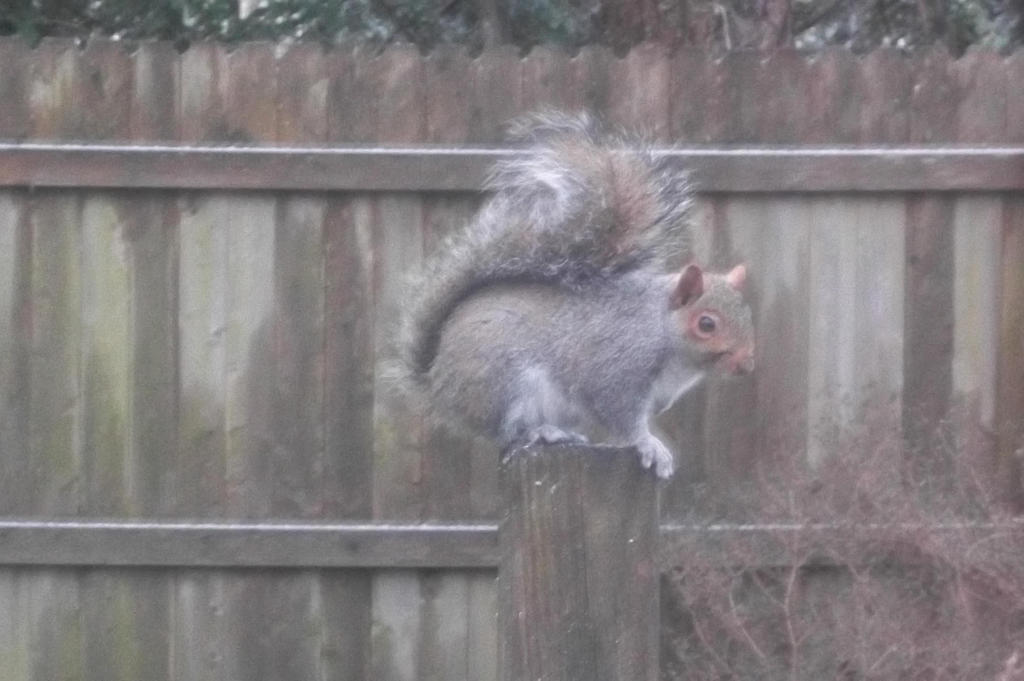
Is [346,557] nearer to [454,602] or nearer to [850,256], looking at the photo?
[454,602]

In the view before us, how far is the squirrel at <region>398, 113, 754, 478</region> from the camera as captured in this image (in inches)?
99.2

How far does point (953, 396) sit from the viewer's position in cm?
420

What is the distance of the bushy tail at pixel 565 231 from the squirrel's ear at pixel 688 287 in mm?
80

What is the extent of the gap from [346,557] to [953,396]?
1499 mm

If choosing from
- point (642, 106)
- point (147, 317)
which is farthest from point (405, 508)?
point (642, 106)

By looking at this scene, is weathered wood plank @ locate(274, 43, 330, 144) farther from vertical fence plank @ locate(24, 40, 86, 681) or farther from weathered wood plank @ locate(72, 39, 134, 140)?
vertical fence plank @ locate(24, 40, 86, 681)

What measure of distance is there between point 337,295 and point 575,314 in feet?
5.43

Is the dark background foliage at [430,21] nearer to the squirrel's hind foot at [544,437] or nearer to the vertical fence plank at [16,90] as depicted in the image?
the vertical fence plank at [16,90]

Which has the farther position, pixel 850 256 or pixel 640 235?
pixel 850 256

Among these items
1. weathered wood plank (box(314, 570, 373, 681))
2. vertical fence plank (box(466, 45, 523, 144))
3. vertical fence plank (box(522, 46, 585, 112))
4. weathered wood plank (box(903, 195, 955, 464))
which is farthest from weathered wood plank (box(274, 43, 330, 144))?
weathered wood plank (box(903, 195, 955, 464))

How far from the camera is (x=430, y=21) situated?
20.7 feet

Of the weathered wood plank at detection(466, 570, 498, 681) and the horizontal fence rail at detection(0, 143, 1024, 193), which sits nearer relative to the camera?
the horizontal fence rail at detection(0, 143, 1024, 193)

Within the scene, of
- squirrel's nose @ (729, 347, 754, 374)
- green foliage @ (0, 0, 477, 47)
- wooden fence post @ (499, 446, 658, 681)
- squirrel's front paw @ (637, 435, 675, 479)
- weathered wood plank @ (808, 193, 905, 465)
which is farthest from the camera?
green foliage @ (0, 0, 477, 47)

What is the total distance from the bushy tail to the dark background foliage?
312 centimetres
